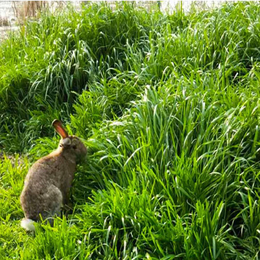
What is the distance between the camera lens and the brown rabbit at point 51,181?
187 inches

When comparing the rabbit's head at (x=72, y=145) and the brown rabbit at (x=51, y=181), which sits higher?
the rabbit's head at (x=72, y=145)

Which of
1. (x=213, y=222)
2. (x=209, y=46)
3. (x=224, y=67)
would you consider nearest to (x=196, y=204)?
(x=213, y=222)

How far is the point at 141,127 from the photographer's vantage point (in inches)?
200

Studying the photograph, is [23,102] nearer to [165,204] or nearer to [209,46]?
[209,46]

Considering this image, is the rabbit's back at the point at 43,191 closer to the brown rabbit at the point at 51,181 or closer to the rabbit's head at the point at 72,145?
the brown rabbit at the point at 51,181

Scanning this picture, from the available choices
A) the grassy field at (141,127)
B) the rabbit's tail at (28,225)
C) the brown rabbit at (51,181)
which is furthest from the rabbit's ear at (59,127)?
the rabbit's tail at (28,225)

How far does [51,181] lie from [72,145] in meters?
0.42

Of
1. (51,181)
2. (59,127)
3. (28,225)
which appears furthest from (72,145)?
(28,225)

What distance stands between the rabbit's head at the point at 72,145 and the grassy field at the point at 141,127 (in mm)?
151

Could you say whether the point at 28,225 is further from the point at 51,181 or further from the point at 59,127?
the point at 59,127

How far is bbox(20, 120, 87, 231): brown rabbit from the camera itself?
15.5 feet

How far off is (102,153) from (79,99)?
123cm

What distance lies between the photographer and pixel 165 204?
4402 millimetres

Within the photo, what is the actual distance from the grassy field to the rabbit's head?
151 mm
